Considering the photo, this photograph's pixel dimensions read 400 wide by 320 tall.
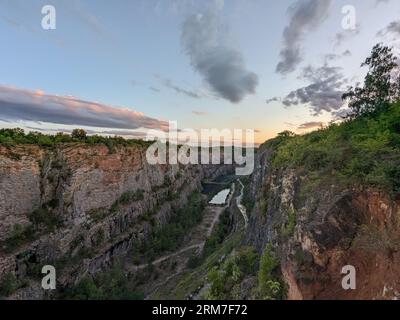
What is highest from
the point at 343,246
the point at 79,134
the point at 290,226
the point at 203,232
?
the point at 79,134

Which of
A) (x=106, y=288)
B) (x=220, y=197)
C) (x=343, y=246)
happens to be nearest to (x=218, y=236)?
(x=106, y=288)

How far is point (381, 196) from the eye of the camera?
10508mm

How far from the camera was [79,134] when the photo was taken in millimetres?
39938

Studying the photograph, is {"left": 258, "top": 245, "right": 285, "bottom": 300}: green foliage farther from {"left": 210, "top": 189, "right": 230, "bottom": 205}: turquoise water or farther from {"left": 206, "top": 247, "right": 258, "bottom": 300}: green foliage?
{"left": 210, "top": 189, "right": 230, "bottom": 205}: turquoise water

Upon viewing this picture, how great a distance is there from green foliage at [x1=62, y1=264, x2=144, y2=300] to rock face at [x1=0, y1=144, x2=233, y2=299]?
126 centimetres

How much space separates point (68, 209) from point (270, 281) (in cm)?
2624

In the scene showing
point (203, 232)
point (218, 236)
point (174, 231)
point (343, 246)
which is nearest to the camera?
point (343, 246)

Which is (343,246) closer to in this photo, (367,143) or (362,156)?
(362,156)

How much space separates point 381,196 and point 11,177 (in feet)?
99.9

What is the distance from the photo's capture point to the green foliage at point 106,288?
27.6 m

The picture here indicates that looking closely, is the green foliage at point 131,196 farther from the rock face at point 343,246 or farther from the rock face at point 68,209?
the rock face at point 343,246

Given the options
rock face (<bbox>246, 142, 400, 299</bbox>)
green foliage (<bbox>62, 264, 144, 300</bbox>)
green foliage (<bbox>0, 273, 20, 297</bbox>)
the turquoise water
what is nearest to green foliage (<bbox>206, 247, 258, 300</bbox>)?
rock face (<bbox>246, 142, 400, 299</bbox>)

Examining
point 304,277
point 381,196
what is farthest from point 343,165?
point 304,277

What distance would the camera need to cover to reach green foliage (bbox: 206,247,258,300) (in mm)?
16047
